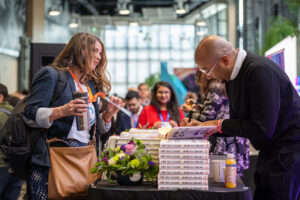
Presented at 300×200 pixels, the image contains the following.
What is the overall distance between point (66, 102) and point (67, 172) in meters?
0.41

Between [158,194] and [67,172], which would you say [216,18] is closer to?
[67,172]

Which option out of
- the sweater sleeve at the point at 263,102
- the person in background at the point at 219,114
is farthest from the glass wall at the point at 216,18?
the sweater sleeve at the point at 263,102

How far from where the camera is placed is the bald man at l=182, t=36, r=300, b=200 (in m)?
1.99

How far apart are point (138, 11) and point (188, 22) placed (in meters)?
3.03

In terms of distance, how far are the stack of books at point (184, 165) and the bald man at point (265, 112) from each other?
0.18 metres

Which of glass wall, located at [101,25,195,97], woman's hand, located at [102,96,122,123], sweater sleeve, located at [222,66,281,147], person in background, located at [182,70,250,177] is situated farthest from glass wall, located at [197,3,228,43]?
sweater sleeve, located at [222,66,281,147]

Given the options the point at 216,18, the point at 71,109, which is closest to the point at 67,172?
the point at 71,109

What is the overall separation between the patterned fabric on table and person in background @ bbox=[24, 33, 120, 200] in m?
1.13

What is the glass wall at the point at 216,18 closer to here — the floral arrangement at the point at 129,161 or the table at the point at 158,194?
the floral arrangement at the point at 129,161

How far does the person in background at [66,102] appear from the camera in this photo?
8.00 feet

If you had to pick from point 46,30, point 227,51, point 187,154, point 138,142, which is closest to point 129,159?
point 138,142

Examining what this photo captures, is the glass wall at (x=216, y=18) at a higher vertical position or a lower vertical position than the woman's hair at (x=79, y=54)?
higher

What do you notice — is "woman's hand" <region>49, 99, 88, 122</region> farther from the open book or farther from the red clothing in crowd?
the red clothing in crowd

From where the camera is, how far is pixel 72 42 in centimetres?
265
